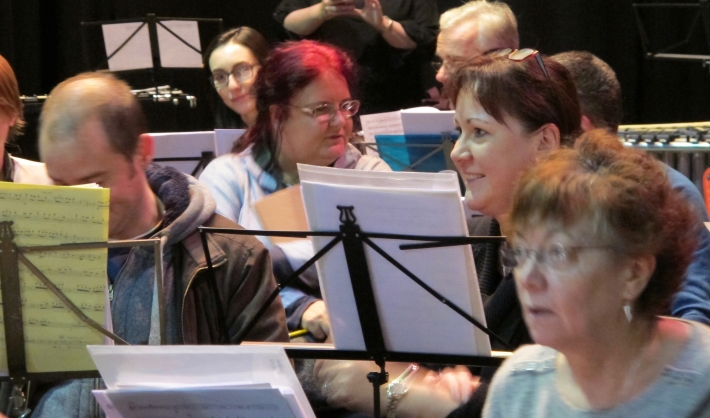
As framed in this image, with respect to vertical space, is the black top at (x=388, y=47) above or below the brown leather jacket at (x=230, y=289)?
above

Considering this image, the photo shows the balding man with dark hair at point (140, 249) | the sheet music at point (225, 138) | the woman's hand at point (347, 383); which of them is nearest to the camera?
the woman's hand at point (347, 383)

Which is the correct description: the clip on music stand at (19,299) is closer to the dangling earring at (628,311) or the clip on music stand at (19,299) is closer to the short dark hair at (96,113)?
the short dark hair at (96,113)

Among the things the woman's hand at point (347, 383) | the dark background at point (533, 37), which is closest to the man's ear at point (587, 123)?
the woman's hand at point (347, 383)

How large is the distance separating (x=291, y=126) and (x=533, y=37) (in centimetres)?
263

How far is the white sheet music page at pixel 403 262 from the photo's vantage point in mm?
1675

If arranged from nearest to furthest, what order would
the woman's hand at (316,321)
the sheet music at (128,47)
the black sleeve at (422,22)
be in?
the woman's hand at (316,321) → the black sleeve at (422,22) → the sheet music at (128,47)

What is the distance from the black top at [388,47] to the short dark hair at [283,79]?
65.7 inches

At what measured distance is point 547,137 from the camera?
78.1 inches

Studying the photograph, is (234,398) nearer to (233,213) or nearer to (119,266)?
(119,266)

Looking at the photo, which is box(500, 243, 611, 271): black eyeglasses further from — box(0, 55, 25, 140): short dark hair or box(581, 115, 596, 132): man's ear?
box(0, 55, 25, 140): short dark hair

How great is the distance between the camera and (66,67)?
587 centimetres

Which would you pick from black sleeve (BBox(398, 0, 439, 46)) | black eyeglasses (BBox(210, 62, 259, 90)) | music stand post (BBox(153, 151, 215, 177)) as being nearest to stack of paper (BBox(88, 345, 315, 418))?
music stand post (BBox(153, 151, 215, 177))

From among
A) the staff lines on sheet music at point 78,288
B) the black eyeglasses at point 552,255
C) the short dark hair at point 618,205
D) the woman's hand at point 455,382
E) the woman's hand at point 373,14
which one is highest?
the woman's hand at point 373,14

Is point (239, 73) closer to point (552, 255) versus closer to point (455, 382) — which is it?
point (455, 382)
